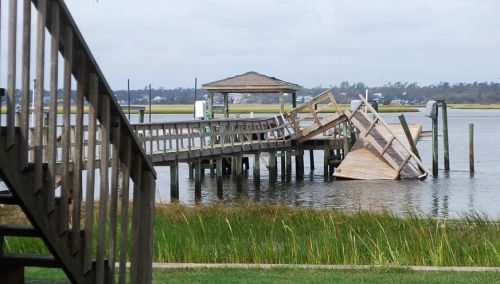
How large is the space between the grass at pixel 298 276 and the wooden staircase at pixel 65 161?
2.61m

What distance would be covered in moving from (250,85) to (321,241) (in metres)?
35.6

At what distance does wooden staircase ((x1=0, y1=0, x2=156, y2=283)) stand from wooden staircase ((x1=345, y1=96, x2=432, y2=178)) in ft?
108

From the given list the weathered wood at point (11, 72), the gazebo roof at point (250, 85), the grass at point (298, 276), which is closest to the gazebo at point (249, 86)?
the gazebo roof at point (250, 85)

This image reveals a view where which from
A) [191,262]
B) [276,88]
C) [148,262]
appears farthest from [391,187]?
[148,262]

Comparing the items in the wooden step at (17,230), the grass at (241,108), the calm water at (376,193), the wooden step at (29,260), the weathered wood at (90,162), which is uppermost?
the grass at (241,108)

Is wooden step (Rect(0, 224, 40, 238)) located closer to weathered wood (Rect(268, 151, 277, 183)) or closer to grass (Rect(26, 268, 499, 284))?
grass (Rect(26, 268, 499, 284))

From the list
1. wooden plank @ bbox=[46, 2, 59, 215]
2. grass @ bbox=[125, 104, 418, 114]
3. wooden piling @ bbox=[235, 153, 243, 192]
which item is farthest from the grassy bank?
grass @ bbox=[125, 104, 418, 114]

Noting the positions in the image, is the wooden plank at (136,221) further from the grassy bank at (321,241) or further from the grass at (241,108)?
the grass at (241,108)

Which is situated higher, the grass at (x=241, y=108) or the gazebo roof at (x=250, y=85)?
the grass at (x=241, y=108)

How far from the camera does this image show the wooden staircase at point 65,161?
618 centimetres

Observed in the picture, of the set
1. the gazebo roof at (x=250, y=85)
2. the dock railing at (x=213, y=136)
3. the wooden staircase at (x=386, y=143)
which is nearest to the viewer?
the dock railing at (x=213, y=136)

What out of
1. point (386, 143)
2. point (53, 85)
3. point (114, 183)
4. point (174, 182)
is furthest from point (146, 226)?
point (386, 143)

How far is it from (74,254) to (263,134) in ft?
121

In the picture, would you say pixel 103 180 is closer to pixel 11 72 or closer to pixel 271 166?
pixel 11 72
